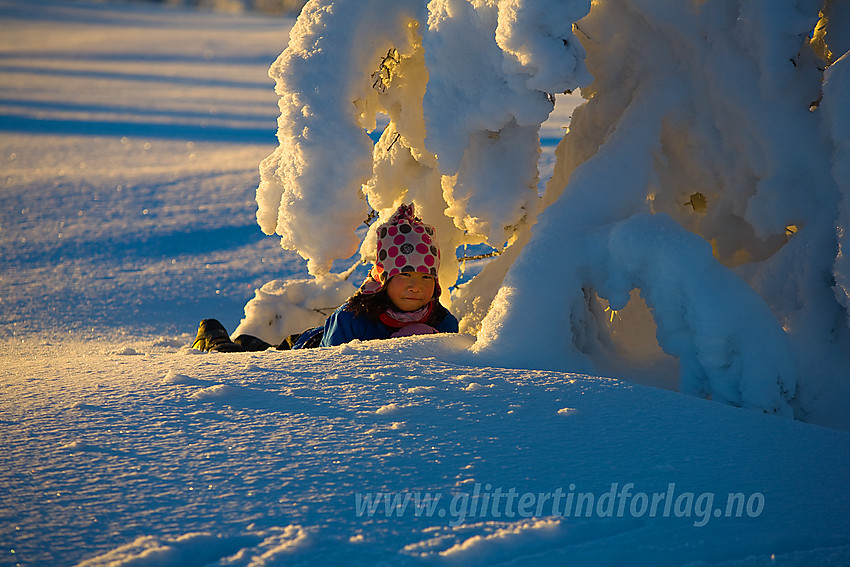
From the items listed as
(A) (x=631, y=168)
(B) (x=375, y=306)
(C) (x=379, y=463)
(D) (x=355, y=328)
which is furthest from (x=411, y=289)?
(C) (x=379, y=463)

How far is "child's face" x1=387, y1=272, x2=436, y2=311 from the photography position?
2908mm

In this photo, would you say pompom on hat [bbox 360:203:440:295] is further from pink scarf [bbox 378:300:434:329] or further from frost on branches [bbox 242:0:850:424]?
frost on branches [bbox 242:0:850:424]

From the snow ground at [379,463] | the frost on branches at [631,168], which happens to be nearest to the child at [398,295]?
the frost on branches at [631,168]

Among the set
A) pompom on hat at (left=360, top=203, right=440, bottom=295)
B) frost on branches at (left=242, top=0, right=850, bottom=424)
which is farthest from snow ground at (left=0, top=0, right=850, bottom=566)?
pompom on hat at (left=360, top=203, right=440, bottom=295)

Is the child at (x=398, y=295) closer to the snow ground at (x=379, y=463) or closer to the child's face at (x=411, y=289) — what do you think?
the child's face at (x=411, y=289)

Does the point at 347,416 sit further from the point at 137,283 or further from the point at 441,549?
the point at 137,283

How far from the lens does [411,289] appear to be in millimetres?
2922

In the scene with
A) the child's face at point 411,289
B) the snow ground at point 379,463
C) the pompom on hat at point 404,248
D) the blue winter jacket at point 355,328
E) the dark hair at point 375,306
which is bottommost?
the snow ground at point 379,463

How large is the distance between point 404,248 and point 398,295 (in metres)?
0.20

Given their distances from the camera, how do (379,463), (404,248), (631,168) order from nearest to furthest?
(379,463) → (631,168) → (404,248)

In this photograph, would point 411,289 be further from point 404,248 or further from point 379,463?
point 379,463

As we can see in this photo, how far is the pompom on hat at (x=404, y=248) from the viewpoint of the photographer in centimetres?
287

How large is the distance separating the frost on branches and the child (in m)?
0.37

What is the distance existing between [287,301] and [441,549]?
245 cm
